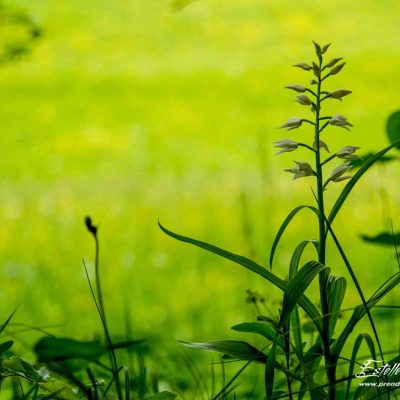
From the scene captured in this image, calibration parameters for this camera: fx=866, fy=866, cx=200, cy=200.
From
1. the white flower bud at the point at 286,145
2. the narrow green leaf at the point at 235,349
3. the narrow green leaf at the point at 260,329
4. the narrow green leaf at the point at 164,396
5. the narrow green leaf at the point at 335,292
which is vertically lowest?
the narrow green leaf at the point at 164,396

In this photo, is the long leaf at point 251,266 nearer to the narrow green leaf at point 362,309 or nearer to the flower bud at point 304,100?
the narrow green leaf at point 362,309

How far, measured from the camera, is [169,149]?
944 centimetres

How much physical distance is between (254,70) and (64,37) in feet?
9.62

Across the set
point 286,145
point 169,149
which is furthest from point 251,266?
point 169,149

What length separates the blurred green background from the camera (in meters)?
5.67

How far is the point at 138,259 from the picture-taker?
636 centimetres

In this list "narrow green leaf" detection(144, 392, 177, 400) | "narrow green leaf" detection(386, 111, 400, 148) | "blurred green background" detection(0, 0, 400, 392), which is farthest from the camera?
"blurred green background" detection(0, 0, 400, 392)

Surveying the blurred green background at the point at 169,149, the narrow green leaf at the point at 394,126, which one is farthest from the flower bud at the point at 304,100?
the blurred green background at the point at 169,149

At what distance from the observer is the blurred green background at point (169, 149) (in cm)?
567

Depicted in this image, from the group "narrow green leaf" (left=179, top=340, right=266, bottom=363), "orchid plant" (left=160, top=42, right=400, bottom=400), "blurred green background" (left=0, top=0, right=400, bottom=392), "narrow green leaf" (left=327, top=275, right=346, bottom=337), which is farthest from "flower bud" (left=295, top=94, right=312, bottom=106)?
"blurred green background" (left=0, top=0, right=400, bottom=392)

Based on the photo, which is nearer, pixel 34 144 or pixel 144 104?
pixel 34 144

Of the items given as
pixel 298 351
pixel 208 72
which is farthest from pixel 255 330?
pixel 208 72

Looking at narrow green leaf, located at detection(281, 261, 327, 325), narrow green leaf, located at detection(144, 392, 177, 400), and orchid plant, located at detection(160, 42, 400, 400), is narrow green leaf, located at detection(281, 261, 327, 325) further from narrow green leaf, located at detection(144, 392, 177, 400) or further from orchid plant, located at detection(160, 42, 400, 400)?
narrow green leaf, located at detection(144, 392, 177, 400)

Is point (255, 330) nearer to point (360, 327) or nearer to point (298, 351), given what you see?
point (298, 351)
